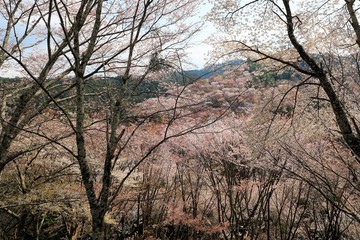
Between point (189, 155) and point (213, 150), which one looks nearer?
point (213, 150)

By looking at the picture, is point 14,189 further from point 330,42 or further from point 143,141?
point 330,42

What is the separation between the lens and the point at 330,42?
24.3ft

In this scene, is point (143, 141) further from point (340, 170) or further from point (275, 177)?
point (340, 170)

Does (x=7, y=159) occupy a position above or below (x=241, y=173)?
above

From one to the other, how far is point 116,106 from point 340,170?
23.9 feet

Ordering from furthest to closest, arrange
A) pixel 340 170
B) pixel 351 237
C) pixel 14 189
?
pixel 351 237 < pixel 340 170 < pixel 14 189

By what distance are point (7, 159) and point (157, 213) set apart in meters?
7.61

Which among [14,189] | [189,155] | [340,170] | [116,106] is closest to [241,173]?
[189,155]

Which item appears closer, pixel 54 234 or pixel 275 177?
pixel 275 177

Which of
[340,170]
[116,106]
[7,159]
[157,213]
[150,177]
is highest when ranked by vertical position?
[116,106]

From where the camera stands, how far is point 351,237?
36.2 feet

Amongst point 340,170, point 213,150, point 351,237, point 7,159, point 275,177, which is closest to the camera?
point 7,159

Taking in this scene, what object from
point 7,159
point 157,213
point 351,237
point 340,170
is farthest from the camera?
point 157,213

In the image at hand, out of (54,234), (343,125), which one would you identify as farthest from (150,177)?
(343,125)
